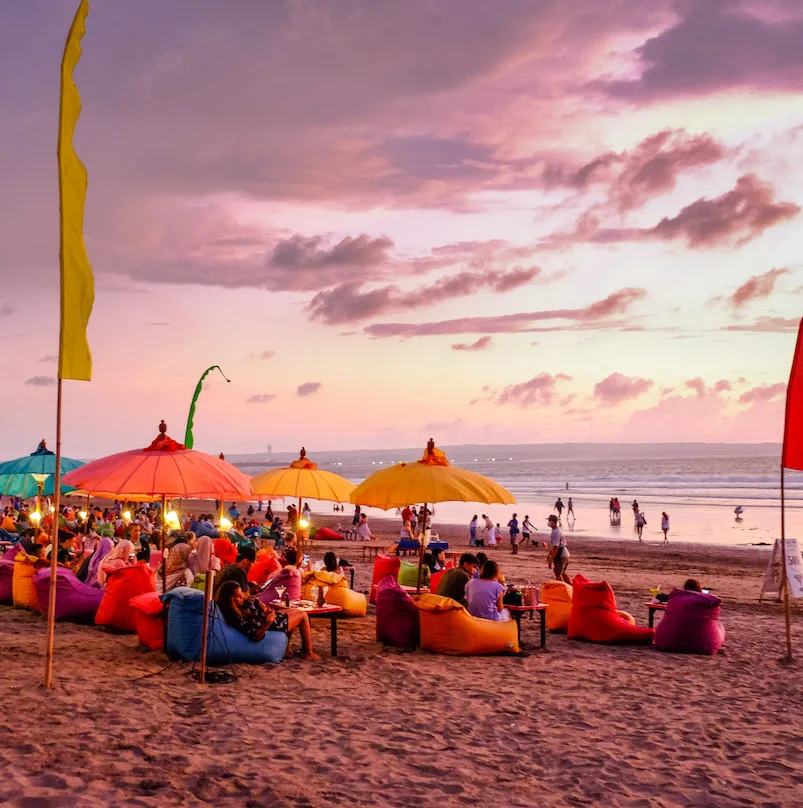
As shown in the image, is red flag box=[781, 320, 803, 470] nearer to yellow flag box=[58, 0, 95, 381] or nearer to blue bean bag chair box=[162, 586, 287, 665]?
blue bean bag chair box=[162, 586, 287, 665]

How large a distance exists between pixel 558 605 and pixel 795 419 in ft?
13.9

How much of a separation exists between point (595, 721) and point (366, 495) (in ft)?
15.0

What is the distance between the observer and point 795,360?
9.37 meters

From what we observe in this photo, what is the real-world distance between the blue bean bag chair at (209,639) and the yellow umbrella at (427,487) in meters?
2.22

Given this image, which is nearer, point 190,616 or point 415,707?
point 415,707

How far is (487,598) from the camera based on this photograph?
9836 millimetres

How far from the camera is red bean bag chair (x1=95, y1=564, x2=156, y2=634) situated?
33.4 ft

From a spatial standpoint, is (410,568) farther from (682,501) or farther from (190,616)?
(682,501)

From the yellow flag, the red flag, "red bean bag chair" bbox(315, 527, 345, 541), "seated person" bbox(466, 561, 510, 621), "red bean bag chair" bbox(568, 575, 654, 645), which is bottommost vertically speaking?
"red bean bag chair" bbox(315, 527, 345, 541)

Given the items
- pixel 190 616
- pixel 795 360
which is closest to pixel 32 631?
pixel 190 616

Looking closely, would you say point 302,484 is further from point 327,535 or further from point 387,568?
point 327,535

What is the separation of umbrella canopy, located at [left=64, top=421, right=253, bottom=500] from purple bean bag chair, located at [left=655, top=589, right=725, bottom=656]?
5702mm

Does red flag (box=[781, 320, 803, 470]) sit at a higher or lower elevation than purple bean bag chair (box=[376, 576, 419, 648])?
higher

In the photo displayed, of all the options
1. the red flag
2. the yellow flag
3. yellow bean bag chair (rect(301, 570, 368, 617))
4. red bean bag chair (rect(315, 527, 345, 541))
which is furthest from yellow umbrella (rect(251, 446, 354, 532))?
red bean bag chair (rect(315, 527, 345, 541))
